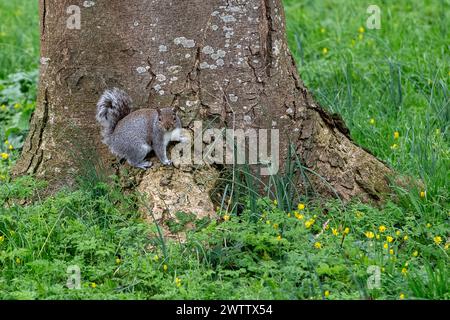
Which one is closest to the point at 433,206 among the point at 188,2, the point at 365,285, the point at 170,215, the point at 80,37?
the point at 365,285

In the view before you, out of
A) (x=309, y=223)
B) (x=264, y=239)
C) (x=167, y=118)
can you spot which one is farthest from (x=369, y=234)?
(x=167, y=118)

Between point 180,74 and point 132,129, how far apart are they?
42 centimetres

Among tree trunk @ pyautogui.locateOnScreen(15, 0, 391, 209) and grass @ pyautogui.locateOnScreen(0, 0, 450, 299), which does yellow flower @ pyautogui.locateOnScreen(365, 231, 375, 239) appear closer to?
grass @ pyautogui.locateOnScreen(0, 0, 450, 299)

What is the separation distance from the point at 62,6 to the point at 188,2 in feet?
2.33

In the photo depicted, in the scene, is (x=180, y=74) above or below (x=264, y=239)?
above

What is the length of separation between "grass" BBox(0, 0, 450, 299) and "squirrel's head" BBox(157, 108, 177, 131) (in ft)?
1.34

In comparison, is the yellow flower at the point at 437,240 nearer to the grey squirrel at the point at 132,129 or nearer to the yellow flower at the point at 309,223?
the yellow flower at the point at 309,223

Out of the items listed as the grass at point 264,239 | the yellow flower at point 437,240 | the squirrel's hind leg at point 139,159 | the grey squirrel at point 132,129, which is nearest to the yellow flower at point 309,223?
the grass at point 264,239

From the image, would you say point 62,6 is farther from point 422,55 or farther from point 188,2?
point 422,55

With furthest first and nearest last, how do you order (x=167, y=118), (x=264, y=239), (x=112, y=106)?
(x=112, y=106) < (x=167, y=118) < (x=264, y=239)

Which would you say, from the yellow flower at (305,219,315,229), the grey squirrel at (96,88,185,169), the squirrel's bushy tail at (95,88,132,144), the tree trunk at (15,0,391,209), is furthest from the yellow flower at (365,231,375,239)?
the squirrel's bushy tail at (95,88,132,144)

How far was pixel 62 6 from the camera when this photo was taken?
14.9 feet

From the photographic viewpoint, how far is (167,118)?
4.37 metres

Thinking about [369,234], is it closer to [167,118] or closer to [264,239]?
[264,239]
